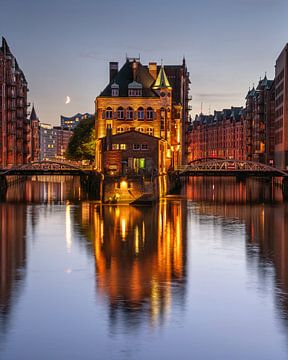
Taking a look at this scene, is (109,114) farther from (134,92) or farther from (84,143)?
(84,143)

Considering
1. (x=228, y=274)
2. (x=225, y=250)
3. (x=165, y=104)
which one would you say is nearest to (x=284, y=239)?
(x=225, y=250)

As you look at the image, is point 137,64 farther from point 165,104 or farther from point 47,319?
point 47,319

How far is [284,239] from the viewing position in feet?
183

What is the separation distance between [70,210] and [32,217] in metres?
9.77

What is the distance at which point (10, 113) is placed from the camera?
145875 millimetres

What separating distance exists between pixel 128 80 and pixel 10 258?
244 ft

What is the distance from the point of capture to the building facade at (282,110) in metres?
130

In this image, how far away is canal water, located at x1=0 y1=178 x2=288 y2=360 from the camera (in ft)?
88.6

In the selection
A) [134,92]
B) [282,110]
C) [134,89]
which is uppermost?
[134,89]

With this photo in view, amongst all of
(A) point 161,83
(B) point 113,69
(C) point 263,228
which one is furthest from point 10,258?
(B) point 113,69

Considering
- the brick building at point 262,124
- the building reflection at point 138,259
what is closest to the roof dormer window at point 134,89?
the building reflection at point 138,259

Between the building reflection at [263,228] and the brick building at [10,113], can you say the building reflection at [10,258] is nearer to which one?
the building reflection at [263,228]

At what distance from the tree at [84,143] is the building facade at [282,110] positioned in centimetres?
3419

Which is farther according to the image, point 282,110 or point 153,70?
point 282,110
